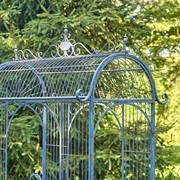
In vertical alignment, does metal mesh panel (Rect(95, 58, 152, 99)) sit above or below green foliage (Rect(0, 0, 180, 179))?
below

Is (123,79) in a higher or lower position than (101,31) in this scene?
lower

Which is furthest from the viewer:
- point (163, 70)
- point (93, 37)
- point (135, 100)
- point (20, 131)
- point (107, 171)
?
point (163, 70)

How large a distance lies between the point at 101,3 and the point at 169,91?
2.05 meters

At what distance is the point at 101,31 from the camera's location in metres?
5.91

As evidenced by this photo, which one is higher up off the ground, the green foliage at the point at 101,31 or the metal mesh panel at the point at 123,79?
the green foliage at the point at 101,31

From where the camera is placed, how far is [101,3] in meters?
5.80

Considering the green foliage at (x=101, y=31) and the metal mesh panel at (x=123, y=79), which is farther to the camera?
the green foliage at (x=101, y=31)

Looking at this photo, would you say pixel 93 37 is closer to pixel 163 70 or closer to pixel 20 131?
pixel 163 70

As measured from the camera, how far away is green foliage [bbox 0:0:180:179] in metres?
5.45

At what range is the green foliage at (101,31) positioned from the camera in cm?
545

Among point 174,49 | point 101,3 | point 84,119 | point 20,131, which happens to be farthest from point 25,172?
point 174,49

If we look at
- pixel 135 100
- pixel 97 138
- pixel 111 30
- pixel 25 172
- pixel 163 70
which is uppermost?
pixel 111 30

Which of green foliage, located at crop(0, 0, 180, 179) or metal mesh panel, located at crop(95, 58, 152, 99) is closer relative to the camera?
metal mesh panel, located at crop(95, 58, 152, 99)

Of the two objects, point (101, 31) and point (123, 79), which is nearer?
point (123, 79)
